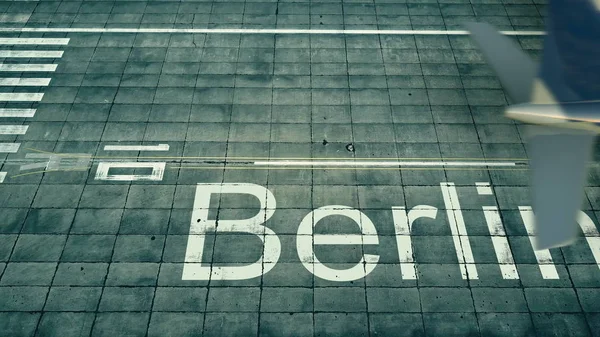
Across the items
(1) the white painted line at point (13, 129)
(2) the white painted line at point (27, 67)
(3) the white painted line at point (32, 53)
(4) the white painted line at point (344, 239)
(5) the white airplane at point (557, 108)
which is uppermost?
(5) the white airplane at point (557, 108)

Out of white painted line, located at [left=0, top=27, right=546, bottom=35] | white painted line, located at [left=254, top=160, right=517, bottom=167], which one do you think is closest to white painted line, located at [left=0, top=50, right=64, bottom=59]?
white painted line, located at [left=0, top=27, right=546, bottom=35]

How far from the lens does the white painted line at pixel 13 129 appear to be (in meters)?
32.3

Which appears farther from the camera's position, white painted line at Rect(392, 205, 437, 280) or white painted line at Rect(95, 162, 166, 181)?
white painted line at Rect(95, 162, 166, 181)

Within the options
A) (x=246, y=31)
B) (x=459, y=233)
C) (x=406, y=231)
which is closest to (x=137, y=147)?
(x=246, y=31)

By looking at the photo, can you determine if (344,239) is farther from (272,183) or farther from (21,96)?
(21,96)

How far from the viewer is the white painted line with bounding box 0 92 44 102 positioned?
112 feet

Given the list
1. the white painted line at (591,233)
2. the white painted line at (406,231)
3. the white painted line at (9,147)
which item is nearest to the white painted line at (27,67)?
the white painted line at (9,147)

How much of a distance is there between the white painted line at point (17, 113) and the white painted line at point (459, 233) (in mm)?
30365

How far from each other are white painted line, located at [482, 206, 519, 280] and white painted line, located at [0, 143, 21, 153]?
32.5 metres

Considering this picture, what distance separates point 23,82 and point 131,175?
527 inches

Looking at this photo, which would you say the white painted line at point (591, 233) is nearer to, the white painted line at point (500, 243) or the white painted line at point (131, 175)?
the white painted line at point (500, 243)

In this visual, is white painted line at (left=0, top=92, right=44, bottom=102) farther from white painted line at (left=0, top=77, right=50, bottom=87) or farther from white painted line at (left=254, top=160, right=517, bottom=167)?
white painted line at (left=254, top=160, right=517, bottom=167)

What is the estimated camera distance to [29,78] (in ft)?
116

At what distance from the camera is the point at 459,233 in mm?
27938
